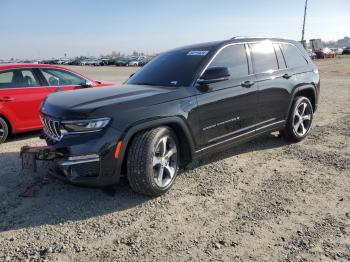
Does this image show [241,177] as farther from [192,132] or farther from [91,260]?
[91,260]

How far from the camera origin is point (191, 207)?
3.97 m

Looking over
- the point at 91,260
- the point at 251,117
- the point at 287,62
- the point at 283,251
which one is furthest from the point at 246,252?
the point at 287,62

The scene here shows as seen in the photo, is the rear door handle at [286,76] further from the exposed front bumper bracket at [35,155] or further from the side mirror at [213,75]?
the exposed front bumper bracket at [35,155]

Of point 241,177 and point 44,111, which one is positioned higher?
point 44,111

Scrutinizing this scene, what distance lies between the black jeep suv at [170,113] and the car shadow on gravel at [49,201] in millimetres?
344

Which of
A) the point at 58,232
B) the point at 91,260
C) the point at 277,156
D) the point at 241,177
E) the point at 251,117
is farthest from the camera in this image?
the point at 277,156

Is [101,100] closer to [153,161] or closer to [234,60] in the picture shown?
[153,161]

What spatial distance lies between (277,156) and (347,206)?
185 centimetres

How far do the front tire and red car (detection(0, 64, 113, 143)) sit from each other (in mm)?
3371

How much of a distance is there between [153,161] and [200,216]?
80 cm

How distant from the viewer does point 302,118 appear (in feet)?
21.2

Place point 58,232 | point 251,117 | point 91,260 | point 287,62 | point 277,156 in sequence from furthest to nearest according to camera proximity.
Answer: point 287,62, point 277,156, point 251,117, point 58,232, point 91,260

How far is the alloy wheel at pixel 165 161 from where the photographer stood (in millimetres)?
4133

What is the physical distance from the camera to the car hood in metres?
3.75
